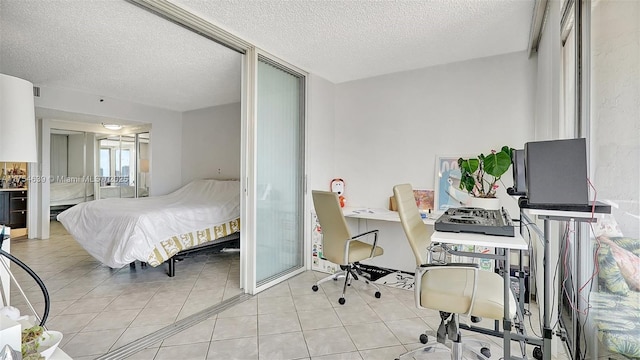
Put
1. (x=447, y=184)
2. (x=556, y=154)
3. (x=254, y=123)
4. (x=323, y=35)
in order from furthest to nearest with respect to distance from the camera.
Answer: (x=447, y=184) < (x=254, y=123) < (x=323, y=35) < (x=556, y=154)

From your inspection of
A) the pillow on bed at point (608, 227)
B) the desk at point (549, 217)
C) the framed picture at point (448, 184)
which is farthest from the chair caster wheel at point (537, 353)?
the framed picture at point (448, 184)

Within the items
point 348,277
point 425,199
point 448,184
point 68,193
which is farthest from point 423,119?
point 68,193

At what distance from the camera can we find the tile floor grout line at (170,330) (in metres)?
1.99

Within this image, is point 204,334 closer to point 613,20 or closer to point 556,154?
point 556,154

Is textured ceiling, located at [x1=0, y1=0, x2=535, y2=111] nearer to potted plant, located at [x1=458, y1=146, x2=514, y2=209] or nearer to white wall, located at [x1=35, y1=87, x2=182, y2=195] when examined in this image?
white wall, located at [x1=35, y1=87, x2=182, y2=195]

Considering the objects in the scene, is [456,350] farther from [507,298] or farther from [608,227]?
[608,227]

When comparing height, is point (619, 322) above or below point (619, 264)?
below

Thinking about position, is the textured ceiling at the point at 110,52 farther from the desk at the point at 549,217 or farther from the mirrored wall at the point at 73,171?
the desk at the point at 549,217

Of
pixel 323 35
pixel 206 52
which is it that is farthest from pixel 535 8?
pixel 206 52

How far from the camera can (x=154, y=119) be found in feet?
18.6

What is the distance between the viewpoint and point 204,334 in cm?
224

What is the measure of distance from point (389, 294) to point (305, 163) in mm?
1764

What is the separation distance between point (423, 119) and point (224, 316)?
2.98 meters

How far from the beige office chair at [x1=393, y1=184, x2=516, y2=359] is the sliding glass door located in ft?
5.26
